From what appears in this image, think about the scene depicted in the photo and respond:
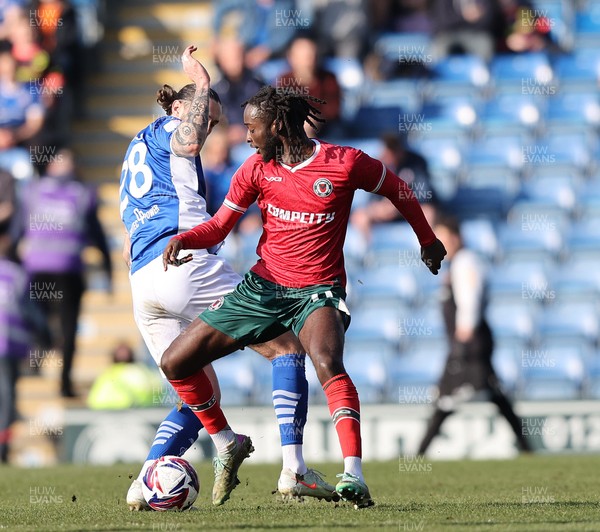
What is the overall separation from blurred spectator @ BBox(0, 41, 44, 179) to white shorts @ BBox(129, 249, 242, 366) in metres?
8.92

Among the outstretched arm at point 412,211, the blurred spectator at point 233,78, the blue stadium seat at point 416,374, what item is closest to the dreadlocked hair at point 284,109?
the outstretched arm at point 412,211

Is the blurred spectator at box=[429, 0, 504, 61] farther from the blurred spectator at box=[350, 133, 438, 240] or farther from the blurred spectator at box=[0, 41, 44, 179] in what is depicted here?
the blurred spectator at box=[0, 41, 44, 179]

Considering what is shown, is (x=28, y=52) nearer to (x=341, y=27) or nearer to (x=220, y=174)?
(x=220, y=174)

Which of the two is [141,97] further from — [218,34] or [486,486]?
[486,486]

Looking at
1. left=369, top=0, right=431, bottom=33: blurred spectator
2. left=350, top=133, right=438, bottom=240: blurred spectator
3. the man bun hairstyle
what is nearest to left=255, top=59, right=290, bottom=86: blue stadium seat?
left=369, top=0, right=431, bottom=33: blurred spectator

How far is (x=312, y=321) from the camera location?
6727 mm

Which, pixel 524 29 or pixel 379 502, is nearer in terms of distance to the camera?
pixel 379 502

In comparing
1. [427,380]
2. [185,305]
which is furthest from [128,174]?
[427,380]

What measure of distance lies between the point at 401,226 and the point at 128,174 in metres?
7.95

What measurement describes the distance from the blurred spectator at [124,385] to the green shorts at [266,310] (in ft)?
22.0

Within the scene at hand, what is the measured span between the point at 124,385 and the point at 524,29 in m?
6.88

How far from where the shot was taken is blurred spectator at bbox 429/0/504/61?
16297 mm

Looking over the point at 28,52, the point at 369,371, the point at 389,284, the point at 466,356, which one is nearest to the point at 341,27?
the point at 389,284

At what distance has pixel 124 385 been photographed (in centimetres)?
1362
